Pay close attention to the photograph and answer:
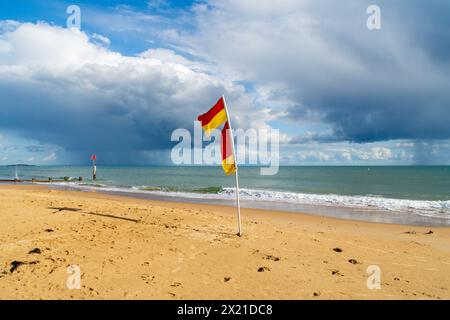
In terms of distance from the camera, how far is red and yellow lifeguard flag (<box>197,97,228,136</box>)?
10.1 metres

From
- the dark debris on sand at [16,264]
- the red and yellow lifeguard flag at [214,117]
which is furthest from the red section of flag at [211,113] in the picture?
the dark debris on sand at [16,264]

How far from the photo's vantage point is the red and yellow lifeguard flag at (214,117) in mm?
10086

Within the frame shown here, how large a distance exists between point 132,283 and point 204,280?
1.50 metres

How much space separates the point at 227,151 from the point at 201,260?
12.3 feet

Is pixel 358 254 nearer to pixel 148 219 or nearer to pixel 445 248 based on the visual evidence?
pixel 445 248

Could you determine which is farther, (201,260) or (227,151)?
(227,151)

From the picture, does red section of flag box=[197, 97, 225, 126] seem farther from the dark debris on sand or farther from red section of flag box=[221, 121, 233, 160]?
the dark debris on sand

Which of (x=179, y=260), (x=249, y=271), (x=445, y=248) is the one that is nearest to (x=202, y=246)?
(x=179, y=260)

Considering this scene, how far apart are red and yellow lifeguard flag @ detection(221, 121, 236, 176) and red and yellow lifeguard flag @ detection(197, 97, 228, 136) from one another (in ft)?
0.83

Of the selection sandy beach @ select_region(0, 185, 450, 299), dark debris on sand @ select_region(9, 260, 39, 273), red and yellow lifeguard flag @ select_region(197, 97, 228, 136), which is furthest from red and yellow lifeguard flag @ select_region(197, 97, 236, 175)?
dark debris on sand @ select_region(9, 260, 39, 273)

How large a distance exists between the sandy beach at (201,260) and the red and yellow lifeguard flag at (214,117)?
366cm

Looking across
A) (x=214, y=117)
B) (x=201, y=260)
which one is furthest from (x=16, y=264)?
(x=214, y=117)

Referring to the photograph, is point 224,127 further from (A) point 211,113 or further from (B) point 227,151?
(B) point 227,151

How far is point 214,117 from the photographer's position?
1020cm
